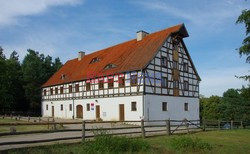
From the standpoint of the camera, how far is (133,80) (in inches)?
1184

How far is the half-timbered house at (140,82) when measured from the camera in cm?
2961

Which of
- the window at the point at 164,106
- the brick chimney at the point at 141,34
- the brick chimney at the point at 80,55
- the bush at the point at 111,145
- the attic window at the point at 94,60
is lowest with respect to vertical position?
the bush at the point at 111,145

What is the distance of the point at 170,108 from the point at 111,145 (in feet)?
71.8

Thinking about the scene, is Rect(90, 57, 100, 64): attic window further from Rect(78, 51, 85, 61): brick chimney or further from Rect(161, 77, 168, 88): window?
Rect(161, 77, 168, 88): window

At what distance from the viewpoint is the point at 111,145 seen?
10227mm

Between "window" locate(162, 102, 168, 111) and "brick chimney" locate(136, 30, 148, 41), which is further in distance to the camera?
"brick chimney" locate(136, 30, 148, 41)

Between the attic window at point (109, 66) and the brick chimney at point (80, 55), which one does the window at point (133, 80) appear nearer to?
the attic window at point (109, 66)

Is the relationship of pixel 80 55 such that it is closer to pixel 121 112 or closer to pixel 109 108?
pixel 109 108

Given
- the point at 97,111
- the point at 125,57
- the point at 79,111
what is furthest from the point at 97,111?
the point at 125,57

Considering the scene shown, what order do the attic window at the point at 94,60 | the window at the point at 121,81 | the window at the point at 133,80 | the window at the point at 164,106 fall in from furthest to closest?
the attic window at the point at 94,60 → the window at the point at 121,81 → the window at the point at 164,106 → the window at the point at 133,80

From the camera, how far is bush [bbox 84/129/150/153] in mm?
9734

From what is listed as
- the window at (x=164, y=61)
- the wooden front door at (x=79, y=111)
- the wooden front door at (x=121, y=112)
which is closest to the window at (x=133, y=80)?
the wooden front door at (x=121, y=112)

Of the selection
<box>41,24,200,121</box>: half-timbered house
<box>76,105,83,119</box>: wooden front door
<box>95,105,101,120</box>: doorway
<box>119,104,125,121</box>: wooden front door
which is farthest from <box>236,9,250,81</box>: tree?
<box>76,105,83,119</box>: wooden front door

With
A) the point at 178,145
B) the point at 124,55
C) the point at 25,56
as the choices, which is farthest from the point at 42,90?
the point at 178,145
